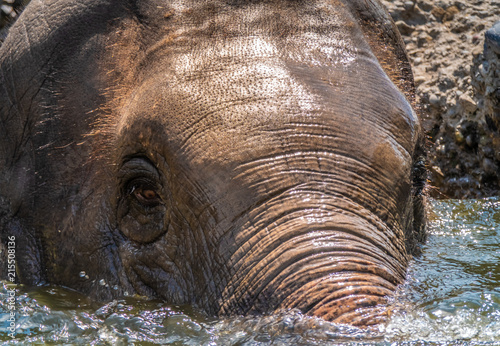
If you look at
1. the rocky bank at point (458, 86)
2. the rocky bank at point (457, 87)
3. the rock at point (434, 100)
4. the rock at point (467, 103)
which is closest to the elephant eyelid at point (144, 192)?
the rocky bank at point (457, 87)

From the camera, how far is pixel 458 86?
6754 mm

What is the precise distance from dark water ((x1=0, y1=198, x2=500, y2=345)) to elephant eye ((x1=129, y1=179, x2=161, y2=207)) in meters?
0.45

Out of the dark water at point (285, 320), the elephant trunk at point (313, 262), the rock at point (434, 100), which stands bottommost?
the dark water at point (285, 320)

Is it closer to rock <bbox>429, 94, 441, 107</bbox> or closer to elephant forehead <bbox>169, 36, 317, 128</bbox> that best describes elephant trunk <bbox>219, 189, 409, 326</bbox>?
elephant forehead <bbox>169, 36, 317, 128</bbox>

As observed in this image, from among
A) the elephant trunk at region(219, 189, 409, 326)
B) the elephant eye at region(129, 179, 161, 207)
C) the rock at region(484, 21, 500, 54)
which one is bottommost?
the elephant trunk at region(219, 189, 409, 326)

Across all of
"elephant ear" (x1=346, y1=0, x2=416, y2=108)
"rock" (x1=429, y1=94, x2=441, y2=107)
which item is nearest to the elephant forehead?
"elephant ear" (x1=346, y1=0, x2=416, y2=108)

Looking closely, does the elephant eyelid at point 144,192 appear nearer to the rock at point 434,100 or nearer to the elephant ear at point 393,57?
the elephant ear at point 393,57

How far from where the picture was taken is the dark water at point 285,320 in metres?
2.53

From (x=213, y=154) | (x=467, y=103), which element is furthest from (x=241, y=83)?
(x=467, y=103)

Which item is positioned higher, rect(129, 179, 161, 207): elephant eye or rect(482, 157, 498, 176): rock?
rect(129, 179, 161, 207): elephant eye

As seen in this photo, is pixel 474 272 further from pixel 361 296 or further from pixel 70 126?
pixel 70 126

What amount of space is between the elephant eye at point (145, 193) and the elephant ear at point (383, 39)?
4.42 ft

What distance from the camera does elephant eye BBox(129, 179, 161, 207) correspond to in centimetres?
323

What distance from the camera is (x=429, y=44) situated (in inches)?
285
